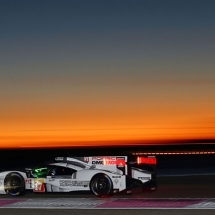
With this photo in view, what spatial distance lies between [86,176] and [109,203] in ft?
7.00

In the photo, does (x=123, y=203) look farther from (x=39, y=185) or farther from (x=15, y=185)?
(x=15, y=185)

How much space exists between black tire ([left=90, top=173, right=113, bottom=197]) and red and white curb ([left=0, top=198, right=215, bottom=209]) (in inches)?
23.0

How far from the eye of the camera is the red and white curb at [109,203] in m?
15.9

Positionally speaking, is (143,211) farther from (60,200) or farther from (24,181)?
(24,181)

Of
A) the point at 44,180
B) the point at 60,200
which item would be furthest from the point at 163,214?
the point at 44,180

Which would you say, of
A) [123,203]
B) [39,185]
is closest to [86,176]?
[39,185]

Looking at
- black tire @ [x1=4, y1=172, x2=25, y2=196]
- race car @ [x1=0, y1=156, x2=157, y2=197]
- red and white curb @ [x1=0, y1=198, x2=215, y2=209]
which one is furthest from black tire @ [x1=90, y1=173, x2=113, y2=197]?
black tire @ [x1=4, y1=172, x2=25, y2=196]

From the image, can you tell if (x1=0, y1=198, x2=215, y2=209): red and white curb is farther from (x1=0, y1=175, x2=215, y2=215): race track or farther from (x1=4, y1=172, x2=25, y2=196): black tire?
(x1=4, y1=172, x2=25, y2=196): black tire

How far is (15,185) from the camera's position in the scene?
63.4 ft

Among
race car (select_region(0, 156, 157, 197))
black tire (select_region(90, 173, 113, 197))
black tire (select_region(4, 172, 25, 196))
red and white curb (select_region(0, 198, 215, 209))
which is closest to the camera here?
red and white curb (select_region(0, 198, 215, 209))

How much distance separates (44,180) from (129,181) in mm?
2664

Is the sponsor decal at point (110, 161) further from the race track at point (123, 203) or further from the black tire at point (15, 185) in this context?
the black tire at point (15, 185)

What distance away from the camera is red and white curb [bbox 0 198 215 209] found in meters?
15.9

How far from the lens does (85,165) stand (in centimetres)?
1903
